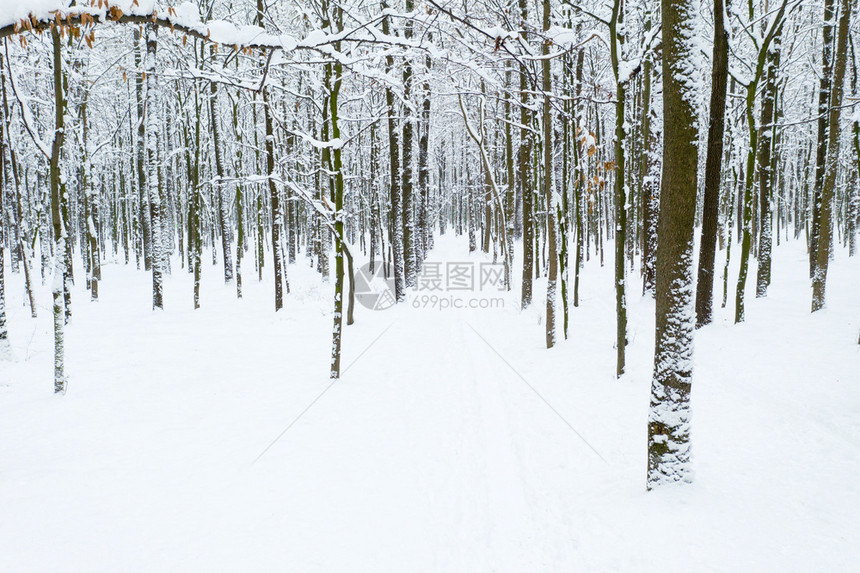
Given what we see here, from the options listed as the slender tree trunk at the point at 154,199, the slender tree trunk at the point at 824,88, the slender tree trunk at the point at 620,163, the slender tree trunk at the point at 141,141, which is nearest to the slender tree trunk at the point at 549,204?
the slender tree trunk at the point at 620,163

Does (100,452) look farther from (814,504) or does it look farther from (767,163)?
(767,163)

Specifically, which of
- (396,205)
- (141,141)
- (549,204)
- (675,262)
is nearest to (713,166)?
(549,204)

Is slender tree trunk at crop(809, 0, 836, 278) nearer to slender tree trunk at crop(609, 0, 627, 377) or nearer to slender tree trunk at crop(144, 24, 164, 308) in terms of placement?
slender tree trunk at crop(609, 0, 627, 377)

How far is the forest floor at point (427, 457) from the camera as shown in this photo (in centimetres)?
331

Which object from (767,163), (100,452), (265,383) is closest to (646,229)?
(767,163)

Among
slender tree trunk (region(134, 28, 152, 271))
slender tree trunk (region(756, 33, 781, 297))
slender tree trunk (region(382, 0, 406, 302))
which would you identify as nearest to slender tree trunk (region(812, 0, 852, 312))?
slender tree trunk (region(756, 33, 781, 297))

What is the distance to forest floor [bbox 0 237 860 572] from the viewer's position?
10.9 ft

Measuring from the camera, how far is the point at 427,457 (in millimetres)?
5004

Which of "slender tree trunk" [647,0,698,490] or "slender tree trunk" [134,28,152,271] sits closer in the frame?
"slender tree trunk" [647,0,698,490]

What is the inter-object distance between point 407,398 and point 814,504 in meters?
4.80

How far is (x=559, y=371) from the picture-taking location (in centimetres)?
798

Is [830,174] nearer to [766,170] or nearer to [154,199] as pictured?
[766,170]

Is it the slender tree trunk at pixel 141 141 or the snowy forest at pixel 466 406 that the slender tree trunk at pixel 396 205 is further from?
the slender tree trunk at pixel 141 141

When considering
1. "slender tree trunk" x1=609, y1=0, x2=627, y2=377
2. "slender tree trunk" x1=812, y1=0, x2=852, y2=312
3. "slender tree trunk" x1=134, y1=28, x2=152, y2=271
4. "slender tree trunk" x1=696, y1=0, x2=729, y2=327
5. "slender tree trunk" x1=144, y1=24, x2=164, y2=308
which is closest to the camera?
"slender tree trunk" x1=696, y1=0, x2=729, y2=327
